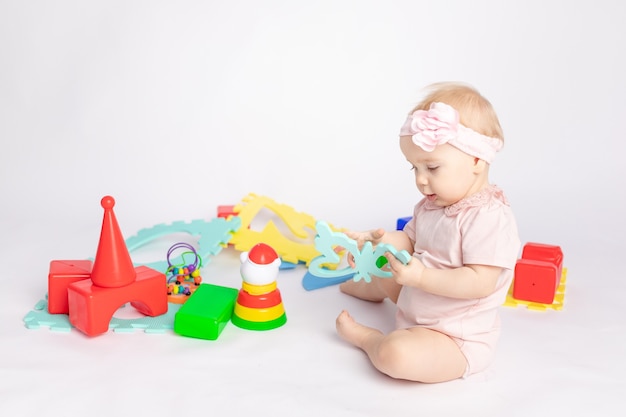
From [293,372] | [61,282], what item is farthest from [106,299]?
[293,372]

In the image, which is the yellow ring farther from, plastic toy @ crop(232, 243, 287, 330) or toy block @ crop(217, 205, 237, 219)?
toy block @ crop(217, 205, 237, 219)

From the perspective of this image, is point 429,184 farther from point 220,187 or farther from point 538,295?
point 220,187

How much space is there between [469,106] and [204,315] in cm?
83

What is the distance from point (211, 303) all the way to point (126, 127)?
137cm

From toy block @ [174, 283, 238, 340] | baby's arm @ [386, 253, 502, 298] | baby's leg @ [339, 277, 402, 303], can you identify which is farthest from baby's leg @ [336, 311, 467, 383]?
toy block @ [174, 283, 238, 340]

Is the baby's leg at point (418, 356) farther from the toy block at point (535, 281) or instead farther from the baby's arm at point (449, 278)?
the toy block at point (535, 281)

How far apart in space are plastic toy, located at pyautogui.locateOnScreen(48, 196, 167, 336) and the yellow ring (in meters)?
0.23

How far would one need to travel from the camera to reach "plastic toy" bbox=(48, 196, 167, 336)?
170cm

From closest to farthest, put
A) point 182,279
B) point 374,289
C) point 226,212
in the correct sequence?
point 374,289, point 182,279, point 226,212

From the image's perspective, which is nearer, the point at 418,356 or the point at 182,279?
the point at 418,356

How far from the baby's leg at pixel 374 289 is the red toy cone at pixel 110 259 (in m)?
0.65

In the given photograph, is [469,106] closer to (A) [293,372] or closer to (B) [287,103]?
(A) [293,372]

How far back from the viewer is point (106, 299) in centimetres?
171

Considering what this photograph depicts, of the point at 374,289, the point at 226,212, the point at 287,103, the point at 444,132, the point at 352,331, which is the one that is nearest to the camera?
the point at 444,132
